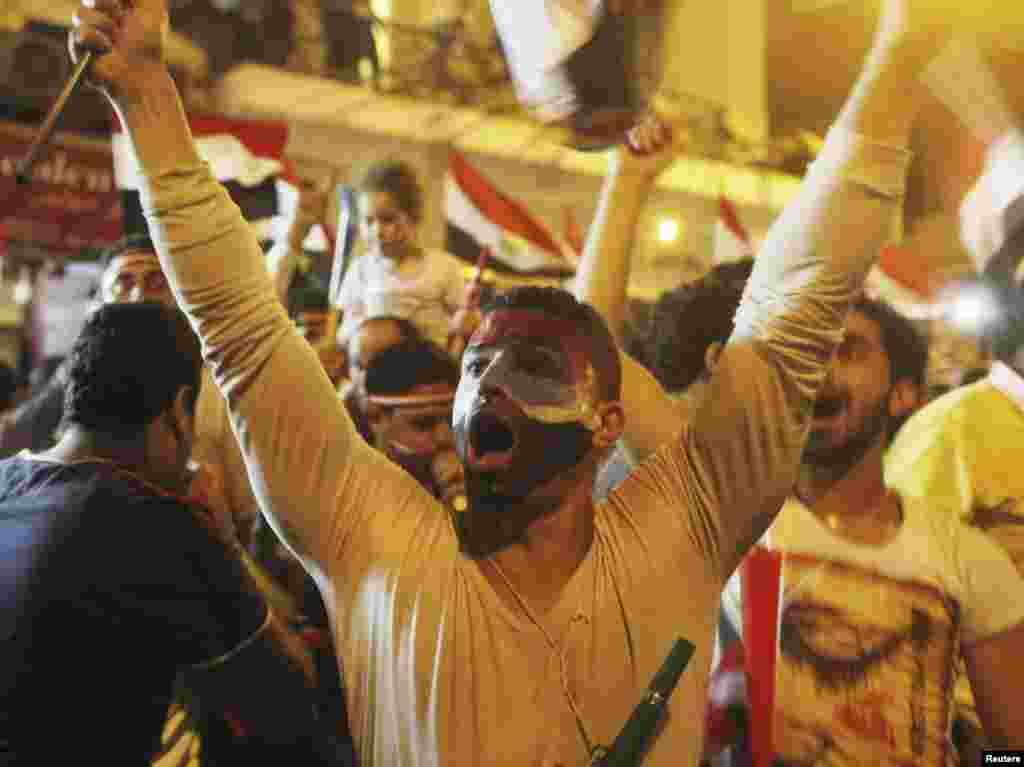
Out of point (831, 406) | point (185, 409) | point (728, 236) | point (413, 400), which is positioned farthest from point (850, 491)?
point (728, 236)

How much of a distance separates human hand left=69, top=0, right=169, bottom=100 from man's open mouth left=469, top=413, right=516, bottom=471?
2.53ft

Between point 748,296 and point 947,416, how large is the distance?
136 cm

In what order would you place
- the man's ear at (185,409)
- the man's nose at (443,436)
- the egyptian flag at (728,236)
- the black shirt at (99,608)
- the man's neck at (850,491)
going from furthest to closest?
the egyptian flag at (728,236) → the man's nose at (443,436) → the man's ear at (185,409) → the man's neck at (850,491) → the black shirt at (99,608)

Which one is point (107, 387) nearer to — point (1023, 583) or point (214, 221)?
point (214, 221)

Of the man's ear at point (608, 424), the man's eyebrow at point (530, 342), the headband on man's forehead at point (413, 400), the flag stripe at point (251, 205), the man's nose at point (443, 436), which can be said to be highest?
the flag stripe at point (251, 205)

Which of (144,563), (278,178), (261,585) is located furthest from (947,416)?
(278,178)

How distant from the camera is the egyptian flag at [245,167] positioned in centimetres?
456

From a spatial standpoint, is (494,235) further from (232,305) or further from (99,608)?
(232,305)

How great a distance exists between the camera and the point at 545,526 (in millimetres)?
1801

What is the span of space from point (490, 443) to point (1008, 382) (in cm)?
172

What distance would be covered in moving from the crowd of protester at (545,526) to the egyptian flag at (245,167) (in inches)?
77.2

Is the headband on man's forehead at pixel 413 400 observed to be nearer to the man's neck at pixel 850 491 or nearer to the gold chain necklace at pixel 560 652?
the man's neck at pixel 850 491

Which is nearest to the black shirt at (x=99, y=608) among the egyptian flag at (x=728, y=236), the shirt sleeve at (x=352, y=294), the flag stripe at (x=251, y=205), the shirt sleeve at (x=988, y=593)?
the shirt sleeve at (x=988, y=593)

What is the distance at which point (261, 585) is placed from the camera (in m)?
2.73
